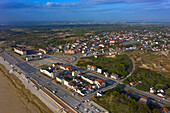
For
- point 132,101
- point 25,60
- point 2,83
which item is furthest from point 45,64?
point 132,101

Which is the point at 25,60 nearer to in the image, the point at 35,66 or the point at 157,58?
the point at 35,66

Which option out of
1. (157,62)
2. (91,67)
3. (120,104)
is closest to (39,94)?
(120,104)

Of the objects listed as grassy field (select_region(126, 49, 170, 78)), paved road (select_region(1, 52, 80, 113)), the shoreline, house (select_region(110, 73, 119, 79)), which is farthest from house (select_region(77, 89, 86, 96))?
grassy field (select_region(126, 49, 170, 78))

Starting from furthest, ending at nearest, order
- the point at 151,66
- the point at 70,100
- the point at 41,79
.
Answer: the point at 151,66, the point at 41,79, the point at 70,100

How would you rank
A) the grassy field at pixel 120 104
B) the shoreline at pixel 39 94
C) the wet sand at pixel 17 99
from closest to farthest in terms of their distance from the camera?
the grassy field at pixel 120 104 < the shoreline at pixel 39 94 < the wet sand at pixel 17 99

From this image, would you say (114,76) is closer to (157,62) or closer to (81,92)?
(81,92)

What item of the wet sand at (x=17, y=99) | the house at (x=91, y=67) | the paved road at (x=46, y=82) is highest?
the house at (x=91, y=67)

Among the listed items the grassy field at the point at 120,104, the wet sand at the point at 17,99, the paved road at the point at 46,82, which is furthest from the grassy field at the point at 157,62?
the wet sand at the point at 17,99

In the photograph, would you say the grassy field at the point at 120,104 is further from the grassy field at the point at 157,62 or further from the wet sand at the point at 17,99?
the grassy field at the point at 157,62
